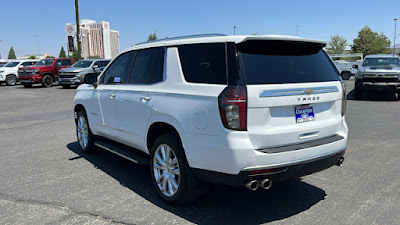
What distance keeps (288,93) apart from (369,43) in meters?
88.0

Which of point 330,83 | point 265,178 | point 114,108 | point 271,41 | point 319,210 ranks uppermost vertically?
point 271,41

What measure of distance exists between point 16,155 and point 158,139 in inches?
147

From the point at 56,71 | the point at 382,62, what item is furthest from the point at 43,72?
the point at 382,62

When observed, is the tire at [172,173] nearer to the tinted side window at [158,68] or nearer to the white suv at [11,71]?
the tinted side window at [158,68]

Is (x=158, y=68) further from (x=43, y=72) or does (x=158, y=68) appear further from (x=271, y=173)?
(x=43, y=72)

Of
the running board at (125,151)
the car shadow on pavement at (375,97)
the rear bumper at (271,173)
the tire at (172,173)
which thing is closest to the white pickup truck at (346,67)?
the car shadow on pavement at (375,97)

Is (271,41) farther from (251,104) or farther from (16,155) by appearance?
(16,155)

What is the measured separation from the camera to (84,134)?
6199 millimetres

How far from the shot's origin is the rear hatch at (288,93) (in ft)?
10.3

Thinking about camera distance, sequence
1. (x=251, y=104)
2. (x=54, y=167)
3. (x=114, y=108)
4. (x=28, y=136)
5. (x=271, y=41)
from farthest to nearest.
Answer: (x=28, y=136) < (x=54, y=167) < (x=114, y=108) < (x=271, y=41) < (x=251, y=104)

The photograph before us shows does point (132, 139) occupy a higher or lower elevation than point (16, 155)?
higher

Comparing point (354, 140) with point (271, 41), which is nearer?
point (271, 41)

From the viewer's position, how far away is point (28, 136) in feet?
26.0

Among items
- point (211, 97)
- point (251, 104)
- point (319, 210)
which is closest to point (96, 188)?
point (211, 97)
